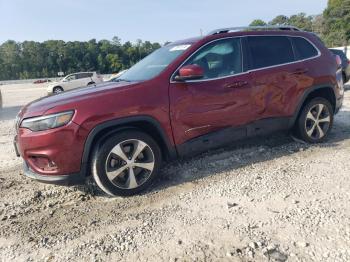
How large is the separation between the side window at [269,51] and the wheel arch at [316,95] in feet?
1.92

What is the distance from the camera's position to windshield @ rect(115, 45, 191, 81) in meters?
4.19

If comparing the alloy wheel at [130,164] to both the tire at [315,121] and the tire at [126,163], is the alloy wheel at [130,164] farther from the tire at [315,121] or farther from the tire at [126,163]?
the tire at [315,121]

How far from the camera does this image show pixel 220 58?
439cm

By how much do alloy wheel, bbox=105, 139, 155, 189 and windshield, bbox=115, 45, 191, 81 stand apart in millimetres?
869

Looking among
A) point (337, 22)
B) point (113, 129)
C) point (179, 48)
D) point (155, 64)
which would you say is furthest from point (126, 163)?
point (337, 22)

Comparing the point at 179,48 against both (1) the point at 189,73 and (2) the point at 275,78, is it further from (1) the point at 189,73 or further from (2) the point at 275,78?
(2) the point at 275,78

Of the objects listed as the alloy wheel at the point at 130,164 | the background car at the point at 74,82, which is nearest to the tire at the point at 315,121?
the alloy wheel at the point at 130,164

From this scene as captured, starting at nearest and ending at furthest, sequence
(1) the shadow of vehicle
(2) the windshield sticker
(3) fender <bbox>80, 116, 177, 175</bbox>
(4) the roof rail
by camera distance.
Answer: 1. (3) fender <bbox>80, 116, 177, 175</bbox>
2. (2) the windshield sticker
3. (4) the roof rail
4. (1) the shadow of vehicle

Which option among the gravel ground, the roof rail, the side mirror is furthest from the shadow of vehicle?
the side mirror

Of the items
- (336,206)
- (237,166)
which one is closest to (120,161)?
(237,166)

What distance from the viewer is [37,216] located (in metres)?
3.62

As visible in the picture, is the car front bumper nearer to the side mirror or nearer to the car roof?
the side mirror

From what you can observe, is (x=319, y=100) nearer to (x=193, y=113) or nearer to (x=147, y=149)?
(x=193, y=113)

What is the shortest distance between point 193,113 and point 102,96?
1.11 metres
